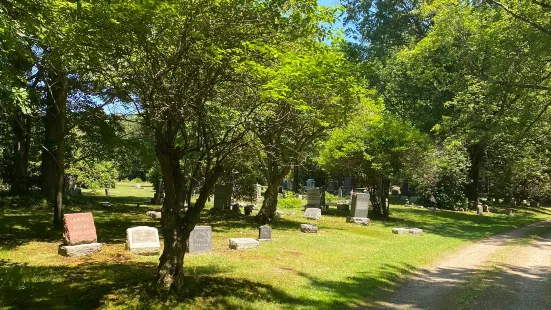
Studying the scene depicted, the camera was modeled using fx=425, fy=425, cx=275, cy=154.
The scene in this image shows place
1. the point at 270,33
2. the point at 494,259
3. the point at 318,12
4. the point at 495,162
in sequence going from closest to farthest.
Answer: the point at 270,33
the point at 318,12
the point at 494,259
the point at 495,162

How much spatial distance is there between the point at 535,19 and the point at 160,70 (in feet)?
54.8

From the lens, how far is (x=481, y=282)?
32.6ft

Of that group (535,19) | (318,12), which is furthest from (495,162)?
(318,12)

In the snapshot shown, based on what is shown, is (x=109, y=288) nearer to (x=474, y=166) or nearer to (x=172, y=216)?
(x=172, y=216)

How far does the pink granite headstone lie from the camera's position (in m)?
11.0

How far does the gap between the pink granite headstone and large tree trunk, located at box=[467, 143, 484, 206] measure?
1242 inches

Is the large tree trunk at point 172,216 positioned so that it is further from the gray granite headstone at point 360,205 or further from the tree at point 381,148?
the gray granite headstone at point 360,205

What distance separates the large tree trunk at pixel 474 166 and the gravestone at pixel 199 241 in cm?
2942

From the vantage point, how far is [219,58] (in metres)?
6.13

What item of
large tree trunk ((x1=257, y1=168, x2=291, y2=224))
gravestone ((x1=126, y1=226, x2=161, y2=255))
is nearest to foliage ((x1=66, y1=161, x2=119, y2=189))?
large tree trunk ((x1=257, y1=168, x2=291, y2=224))

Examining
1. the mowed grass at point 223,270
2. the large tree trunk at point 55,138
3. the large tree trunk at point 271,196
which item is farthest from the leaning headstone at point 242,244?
the large tree trunk at point 271,196

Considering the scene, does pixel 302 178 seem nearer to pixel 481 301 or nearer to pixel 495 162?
pixel 495 162

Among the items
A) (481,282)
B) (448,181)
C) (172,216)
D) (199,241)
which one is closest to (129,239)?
(199,241)

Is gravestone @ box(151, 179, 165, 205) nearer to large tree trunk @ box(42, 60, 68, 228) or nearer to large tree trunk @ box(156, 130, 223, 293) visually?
large tree trunk @ box(42, 60, 68, 228)
